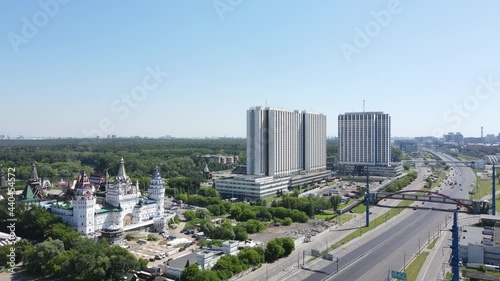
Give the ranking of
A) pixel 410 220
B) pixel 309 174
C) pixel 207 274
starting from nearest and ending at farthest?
pixel 207 274 < pixel 410 220 < pixel 309 174

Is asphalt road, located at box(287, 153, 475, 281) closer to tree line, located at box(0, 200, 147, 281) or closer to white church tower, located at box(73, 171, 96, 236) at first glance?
tree line, located at box(0, 200, 147, 281)

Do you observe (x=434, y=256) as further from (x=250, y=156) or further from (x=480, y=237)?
(x=250, y=156)

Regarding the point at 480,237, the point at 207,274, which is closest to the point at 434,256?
Answer: the point at 480,237

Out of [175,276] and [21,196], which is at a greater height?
[21,196]

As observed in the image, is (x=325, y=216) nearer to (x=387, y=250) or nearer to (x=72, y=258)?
(x=387, y=250)

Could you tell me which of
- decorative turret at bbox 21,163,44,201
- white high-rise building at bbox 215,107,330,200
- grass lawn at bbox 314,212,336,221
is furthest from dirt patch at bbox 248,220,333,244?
decorative turret at bbox 21,163,44,201

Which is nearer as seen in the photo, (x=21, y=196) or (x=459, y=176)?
(x=21, y=196)
